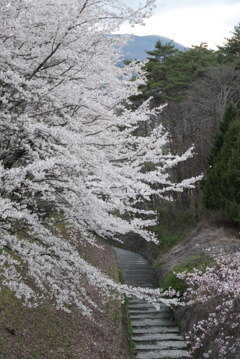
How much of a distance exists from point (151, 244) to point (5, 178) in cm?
2137

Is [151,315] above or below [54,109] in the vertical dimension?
below

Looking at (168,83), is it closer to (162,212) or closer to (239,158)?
(162,212)

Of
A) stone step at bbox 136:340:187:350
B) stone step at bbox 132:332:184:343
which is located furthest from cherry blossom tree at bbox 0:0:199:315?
stone step at bbox 132:332:184:343

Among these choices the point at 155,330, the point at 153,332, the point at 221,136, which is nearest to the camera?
the point at 153,332

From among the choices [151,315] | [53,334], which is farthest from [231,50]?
[53,334]

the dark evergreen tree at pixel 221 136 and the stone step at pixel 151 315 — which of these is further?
the dark evergreen tree at pixel 221 136

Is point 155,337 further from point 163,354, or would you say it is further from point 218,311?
point 218,311

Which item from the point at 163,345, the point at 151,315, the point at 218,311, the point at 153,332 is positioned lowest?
the point at 151,315

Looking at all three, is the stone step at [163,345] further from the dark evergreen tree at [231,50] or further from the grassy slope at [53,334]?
the dark evergreen tree at [231,50]

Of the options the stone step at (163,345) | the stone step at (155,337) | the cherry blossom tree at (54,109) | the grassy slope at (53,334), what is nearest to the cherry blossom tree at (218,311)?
the stone step at (163,345)

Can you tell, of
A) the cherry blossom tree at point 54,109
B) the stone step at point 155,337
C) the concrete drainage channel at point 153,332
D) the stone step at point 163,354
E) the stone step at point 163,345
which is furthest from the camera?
the stone step at point 155,337

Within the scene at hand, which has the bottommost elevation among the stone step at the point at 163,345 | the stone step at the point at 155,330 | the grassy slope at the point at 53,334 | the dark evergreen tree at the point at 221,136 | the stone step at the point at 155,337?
the stone step at the point at 155,330

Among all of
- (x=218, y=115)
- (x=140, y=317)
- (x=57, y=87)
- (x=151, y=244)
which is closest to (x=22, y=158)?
(x=57, y=87)

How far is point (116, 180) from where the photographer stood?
5.50 metres
